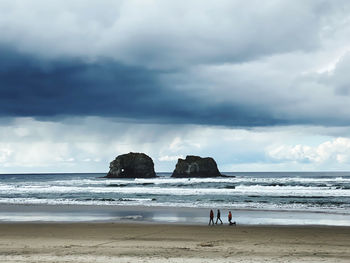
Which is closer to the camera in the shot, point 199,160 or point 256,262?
point 256,262

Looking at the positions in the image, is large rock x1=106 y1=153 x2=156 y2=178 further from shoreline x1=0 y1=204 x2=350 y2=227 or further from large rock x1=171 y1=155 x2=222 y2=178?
shoreline x1=0 y1=204 x2=350 y2=227

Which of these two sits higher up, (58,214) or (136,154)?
(136,154)

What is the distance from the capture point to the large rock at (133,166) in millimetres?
113625

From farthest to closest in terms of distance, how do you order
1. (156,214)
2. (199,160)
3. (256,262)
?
(199,160)
(156,214)
(256,262)

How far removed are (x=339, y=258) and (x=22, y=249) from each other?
10.6 m

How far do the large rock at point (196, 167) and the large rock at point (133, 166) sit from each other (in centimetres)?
838

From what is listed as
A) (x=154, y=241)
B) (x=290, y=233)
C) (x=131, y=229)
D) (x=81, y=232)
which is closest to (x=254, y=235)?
(x=290, y=233)

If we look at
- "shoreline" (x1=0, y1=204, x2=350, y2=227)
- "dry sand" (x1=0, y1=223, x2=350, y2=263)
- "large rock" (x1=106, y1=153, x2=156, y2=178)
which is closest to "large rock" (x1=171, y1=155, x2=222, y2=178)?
"large rock" (x1=106, y1=153, x2=156, y2=178)

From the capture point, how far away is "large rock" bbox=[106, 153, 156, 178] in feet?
373

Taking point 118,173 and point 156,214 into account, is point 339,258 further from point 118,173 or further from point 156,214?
point 118,173

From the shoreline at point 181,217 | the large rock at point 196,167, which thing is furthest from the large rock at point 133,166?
the shoreline at point 181,217

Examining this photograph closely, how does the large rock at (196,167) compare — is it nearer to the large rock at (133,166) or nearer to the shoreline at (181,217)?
the large rock at (133,166)

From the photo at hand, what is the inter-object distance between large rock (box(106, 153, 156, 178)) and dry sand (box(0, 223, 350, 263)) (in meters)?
91.7

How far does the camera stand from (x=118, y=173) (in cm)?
11612
